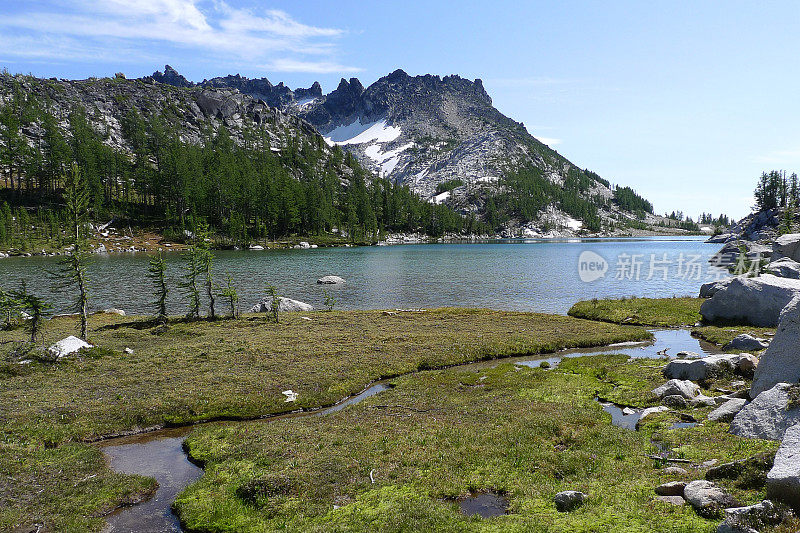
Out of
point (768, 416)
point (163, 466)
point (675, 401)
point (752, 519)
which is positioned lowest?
point (163, 466)

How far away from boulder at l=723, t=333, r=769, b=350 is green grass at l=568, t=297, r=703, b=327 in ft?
44.5

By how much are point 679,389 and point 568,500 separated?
13481 millimetres

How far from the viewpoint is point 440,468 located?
16.1 m

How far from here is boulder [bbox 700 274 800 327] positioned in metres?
40.5

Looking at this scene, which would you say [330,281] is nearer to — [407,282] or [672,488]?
[407,282]

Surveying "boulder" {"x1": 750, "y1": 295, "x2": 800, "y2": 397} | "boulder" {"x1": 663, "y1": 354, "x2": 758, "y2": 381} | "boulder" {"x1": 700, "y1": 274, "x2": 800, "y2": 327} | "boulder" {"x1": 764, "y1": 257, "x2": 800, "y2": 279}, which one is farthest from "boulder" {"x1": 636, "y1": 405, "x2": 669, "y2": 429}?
"boulder" {"x1": 764, "y1": 257, "x2": 800, "y2": 279}

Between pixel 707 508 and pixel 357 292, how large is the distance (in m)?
63.9

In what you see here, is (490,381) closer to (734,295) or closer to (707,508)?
(707,508)

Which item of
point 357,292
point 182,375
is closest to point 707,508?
point 182,375

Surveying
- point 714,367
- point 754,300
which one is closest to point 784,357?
point 714,367

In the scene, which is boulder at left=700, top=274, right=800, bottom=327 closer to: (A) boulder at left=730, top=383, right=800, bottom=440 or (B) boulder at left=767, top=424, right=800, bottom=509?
(A) boulder at left=730, top=383, right=800, bottom=440

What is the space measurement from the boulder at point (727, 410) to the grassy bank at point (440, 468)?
123cm

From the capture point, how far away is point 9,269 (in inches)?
3620

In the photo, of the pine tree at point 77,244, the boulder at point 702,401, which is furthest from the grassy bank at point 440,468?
the pine tree at point 77,244
